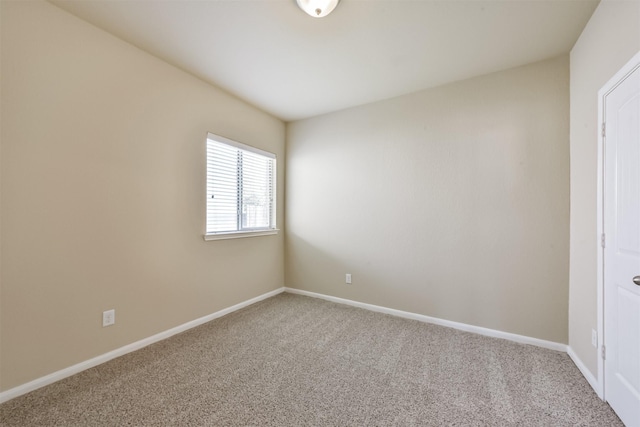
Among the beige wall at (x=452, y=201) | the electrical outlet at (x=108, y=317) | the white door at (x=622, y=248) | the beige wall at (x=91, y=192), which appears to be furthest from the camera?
the beige wall at (x=452, y=201)

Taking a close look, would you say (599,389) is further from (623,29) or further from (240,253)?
(240,253)

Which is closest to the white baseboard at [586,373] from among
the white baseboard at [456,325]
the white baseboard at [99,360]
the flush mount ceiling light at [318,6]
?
the white baseboard at [456,325]

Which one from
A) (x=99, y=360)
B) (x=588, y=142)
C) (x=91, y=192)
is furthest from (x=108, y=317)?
(x=588, y=142)

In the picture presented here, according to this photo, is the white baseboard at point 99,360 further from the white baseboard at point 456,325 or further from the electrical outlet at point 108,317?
the white baseboard at point 456,325

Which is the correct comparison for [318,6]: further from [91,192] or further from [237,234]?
[237,234]

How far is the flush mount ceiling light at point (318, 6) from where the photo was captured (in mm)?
1664

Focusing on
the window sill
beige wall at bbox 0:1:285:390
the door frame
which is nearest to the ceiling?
beige wall at bbox 0:1:285:390

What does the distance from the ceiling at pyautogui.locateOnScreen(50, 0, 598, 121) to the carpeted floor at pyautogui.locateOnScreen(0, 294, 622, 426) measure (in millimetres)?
2548

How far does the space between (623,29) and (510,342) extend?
94.5 inches

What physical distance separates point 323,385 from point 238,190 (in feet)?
7.55

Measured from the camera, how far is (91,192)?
76.8 inches

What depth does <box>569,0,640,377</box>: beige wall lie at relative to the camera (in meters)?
1.53

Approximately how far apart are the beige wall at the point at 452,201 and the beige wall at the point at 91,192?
61.3 inches

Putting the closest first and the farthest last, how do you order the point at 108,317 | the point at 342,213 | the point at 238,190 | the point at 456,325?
the point at 108,317 → the point at 456,325 → the point at 238,190 → the point at 342,213
